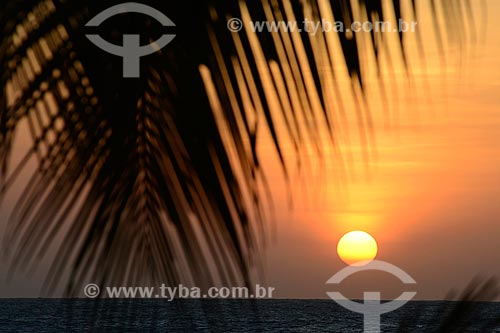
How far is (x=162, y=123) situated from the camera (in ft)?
2.99

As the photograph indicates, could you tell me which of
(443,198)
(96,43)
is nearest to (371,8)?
(96,43)

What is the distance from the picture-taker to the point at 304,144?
2.91ft

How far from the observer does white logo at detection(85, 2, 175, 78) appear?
0.87 m

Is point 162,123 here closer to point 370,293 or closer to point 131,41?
point 131,41

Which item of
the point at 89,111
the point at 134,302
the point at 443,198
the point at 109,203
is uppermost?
the point at 443,198

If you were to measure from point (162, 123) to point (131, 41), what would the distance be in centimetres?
10

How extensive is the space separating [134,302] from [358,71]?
1.14ft

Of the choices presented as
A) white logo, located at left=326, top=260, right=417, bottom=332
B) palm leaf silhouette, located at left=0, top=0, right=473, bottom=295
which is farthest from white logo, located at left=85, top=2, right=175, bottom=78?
white logo, located at left=326, top=260, right=417, bottom=332

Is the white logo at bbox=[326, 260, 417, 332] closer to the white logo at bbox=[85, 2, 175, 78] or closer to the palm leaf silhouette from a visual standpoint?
the palm leaf silhouette

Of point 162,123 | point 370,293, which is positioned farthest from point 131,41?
point 370,293

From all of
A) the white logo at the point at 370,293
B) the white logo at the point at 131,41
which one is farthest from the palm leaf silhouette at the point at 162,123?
the white logo at the point at 370,293

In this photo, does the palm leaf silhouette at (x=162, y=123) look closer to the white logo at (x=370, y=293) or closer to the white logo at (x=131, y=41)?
the white logo at (x=131, y=41)

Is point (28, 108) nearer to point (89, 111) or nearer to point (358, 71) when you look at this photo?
point (89, 111)

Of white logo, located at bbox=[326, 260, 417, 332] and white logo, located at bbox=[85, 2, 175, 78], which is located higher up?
white logo, located at bbox=[85, 2, 175, 78]
